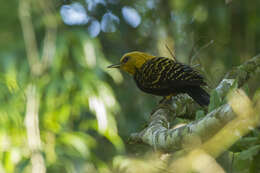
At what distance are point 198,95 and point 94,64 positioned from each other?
3472 millimetres

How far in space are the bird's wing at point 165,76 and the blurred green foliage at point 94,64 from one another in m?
0.24

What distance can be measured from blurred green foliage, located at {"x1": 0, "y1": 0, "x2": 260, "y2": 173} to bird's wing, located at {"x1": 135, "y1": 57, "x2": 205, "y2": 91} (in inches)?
9.5

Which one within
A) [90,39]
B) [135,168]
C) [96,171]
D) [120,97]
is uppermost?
[90,39]

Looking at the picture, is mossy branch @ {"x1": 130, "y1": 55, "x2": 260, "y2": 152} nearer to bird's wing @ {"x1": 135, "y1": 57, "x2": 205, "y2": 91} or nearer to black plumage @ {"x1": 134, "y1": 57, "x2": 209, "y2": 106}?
black plumage @ {"x1": 134, "y1": 57, "x2": 209, "y2": 106}

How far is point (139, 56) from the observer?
16.6 feet

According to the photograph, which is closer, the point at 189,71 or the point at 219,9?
→ the point at 189,71

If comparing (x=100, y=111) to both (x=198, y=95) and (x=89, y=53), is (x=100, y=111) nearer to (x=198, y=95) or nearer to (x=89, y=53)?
(x=89, y=53)

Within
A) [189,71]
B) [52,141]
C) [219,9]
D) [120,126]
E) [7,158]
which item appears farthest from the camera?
[120,126]

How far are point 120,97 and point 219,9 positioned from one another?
3.02 metres

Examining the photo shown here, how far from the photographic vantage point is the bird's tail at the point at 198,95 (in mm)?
3650

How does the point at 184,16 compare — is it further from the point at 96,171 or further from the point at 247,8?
the point at 96,171

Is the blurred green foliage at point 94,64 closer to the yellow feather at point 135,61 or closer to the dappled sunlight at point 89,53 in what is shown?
the dappled sunlight at point 89,53

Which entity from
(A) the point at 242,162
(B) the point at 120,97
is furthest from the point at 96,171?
(A) the point at 242,162

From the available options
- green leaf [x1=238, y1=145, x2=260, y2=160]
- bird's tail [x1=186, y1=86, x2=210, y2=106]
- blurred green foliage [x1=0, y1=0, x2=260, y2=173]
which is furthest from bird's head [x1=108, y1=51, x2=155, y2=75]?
green leaf [x1=238, y1=145, x2=260, y2=160]
